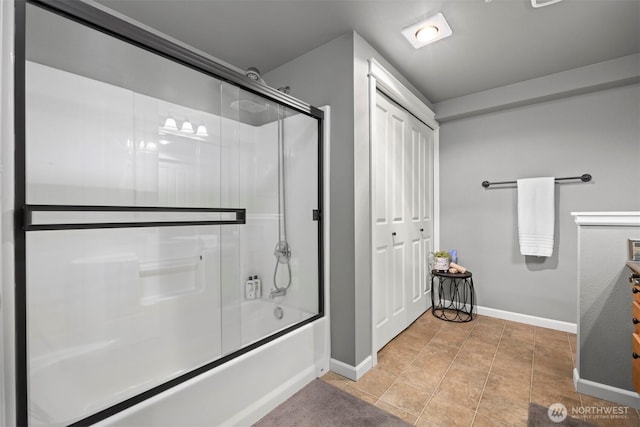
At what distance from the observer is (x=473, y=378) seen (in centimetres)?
188

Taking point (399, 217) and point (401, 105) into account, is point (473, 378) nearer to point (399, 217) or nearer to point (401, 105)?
point (399, 217)

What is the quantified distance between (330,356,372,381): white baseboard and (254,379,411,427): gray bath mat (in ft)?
0.51

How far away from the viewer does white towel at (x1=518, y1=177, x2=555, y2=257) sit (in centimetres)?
260

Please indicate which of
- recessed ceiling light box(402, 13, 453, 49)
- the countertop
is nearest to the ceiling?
recessed ceiling light box(402, 13, 453, 49)

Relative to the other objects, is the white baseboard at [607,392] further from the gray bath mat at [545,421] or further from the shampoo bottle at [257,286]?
the shampoo bottle at [257,286]

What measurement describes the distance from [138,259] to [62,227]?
0.85 m

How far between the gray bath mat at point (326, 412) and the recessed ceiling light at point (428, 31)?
2.34 m

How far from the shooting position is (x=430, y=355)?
7.17ft

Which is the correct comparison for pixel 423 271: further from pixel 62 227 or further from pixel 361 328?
pixel 62 227

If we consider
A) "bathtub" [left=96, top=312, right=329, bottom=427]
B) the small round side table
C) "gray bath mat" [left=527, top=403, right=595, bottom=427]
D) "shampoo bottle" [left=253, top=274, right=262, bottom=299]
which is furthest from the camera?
the small round side table

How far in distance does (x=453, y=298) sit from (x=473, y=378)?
1.40 m

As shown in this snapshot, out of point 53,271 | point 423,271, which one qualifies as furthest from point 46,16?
point 423,271

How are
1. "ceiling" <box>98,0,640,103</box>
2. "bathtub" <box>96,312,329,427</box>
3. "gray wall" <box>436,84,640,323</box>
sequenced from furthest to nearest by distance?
"gray wall" <box>436,84,640,323</box> < "ceiling" <box>98,0,640,103</box> < "bathtub" <box>96,312,329,427</box>

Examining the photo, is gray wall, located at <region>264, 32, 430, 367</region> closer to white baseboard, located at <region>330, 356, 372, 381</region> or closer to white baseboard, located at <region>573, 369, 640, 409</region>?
white baseboard, located at <region>330, 356, 372, 381</region>
